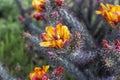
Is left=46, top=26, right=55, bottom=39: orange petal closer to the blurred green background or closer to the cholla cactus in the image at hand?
the cholla cactus

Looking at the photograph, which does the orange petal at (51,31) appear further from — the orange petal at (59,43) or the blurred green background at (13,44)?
the blurred green background at (13,44)

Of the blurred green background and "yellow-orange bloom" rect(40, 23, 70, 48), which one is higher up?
"yellow-orange bloom" rect(40, 23, 70, 48)

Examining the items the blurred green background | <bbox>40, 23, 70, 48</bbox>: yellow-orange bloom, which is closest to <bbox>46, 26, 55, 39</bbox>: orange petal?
<bbox>40, 23, 70, 48</bbox>: yellow-orange bloom

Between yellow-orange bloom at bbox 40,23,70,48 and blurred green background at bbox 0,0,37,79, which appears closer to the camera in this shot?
yellow-orange bloom at bbox 40,23,70,48

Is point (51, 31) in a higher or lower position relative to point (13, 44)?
higher

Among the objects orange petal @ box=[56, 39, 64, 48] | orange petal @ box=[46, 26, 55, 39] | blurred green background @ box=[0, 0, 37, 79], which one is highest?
orange petal @ box=[46, 26, 55, 39]

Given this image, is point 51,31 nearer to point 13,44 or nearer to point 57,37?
point 57,37

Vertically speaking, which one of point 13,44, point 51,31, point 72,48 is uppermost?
point 51,31

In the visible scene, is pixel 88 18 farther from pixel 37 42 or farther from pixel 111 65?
pixel 111 65

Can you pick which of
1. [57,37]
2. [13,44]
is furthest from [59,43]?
[13,44]
